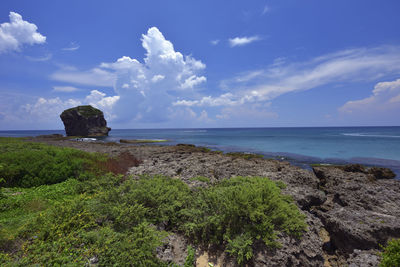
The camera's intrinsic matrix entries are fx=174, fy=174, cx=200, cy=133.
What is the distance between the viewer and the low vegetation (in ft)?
14.2

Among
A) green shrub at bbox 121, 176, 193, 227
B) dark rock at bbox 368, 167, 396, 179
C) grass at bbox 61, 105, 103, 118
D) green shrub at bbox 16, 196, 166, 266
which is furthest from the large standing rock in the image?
dark rock at bbox 368, 167, 396, 179

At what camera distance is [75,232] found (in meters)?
4.93

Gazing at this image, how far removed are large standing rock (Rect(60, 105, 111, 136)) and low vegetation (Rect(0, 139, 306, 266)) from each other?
100816 millimetres

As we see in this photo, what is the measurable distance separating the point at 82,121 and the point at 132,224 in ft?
355

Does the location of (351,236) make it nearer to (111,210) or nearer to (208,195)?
(208,195)

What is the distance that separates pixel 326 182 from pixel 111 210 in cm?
1614

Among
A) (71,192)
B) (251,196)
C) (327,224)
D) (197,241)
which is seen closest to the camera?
(197,241)

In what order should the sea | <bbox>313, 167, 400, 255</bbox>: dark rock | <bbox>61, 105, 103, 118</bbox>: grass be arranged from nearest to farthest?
<bbox>313, 167, 400, 255</bbox>: dark rock < the sea < <bbox>61, 105, 103, 118</bbox>: grass

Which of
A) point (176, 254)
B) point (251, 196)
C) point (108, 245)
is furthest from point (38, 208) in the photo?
point (251, 196)

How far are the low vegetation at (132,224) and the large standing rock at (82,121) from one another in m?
101

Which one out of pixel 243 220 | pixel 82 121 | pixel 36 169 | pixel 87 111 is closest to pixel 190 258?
pixel 243 220

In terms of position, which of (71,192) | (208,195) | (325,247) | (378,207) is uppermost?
(208,195)

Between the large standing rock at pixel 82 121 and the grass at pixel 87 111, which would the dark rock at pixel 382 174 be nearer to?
the large standing rock at pixel 82 121

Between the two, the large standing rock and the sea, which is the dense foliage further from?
the large standing rock
